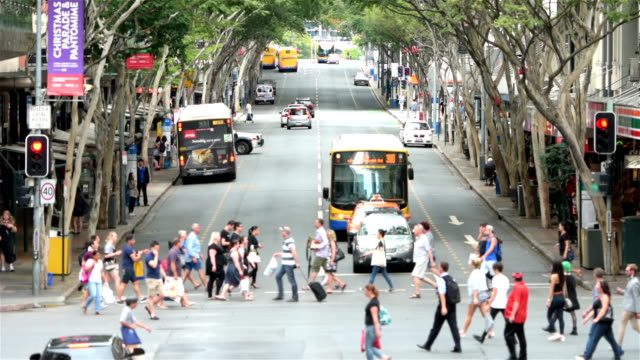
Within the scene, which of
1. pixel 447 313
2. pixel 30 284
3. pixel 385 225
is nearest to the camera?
pixel 447 313

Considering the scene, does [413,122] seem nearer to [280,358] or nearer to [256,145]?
[256,145]

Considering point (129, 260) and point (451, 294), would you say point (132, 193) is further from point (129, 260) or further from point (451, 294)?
point (451, 294)

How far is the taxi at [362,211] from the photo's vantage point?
1384 inches

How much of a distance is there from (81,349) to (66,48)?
1593cm

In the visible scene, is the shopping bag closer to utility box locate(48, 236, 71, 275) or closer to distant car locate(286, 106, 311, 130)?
utility box locate(48, 236, 71, 275)

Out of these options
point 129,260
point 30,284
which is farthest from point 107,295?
point 30,284

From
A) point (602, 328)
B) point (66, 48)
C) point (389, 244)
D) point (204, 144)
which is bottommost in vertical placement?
point (602, 328)

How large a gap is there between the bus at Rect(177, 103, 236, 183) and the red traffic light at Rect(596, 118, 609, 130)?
92.6 ft

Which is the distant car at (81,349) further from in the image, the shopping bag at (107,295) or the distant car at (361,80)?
the distant car at (361,80)

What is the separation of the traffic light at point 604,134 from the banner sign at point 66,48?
12.3 meters

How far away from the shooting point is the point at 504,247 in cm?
3834

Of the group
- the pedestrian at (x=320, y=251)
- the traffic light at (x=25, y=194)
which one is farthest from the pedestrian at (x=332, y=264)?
the traffic light at (x=25, y=194)

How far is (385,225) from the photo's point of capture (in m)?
32.9

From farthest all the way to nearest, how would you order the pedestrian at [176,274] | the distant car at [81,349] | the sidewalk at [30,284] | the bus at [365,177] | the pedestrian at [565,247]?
A: the bus at [365,177]
the sidewalk at [30,284]
the pedestrian at [565,247]
the pedestrian at [176,274]
the distant car at [81,349]
